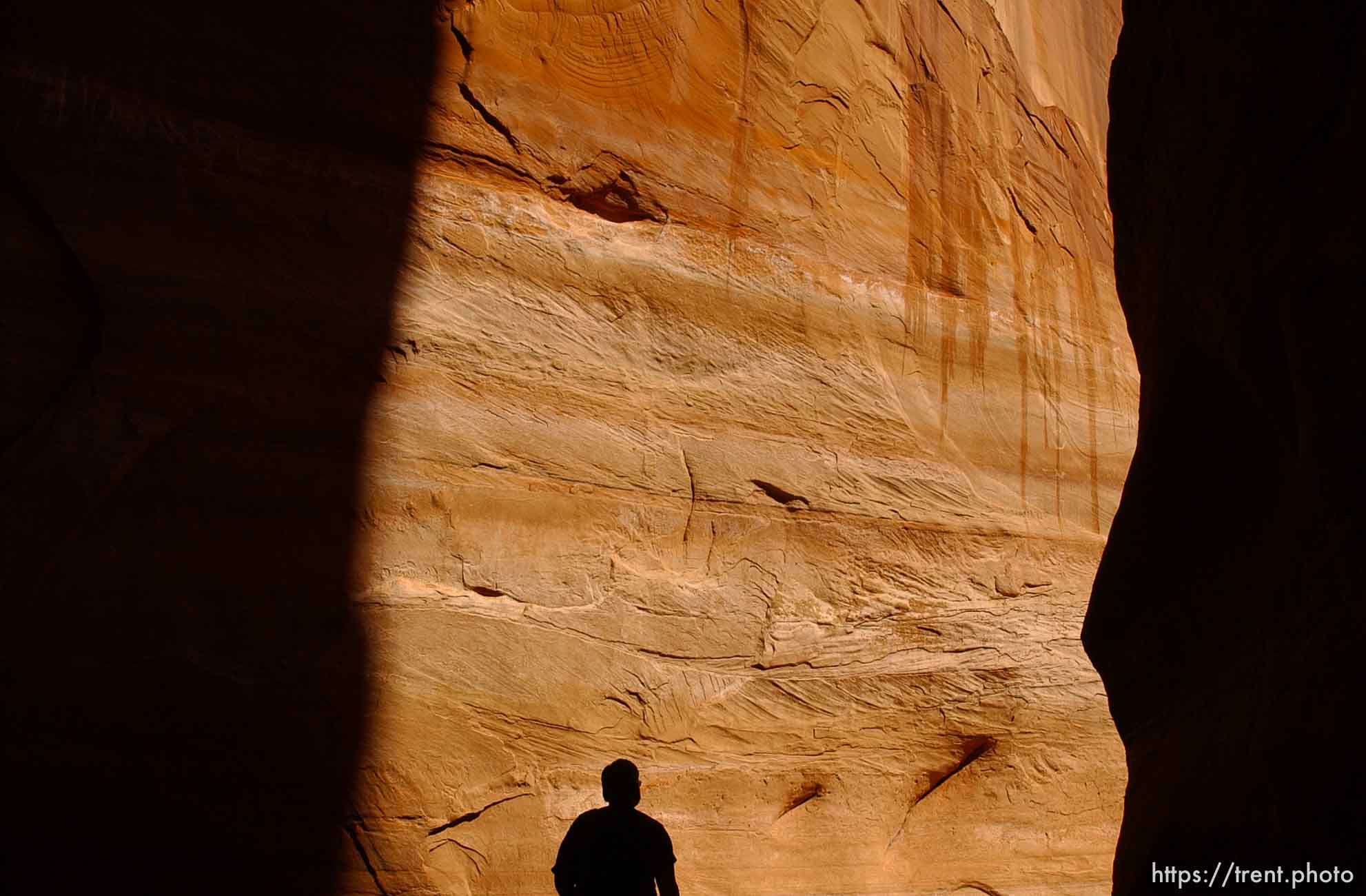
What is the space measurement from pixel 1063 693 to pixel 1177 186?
337 centimetres

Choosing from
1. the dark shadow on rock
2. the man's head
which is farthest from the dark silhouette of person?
the dark shadow on rock

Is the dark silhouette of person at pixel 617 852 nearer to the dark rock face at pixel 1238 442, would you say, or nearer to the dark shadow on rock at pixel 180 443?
the dark rock face at pixel 1238 442

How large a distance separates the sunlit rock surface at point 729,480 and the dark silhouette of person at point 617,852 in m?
1.21

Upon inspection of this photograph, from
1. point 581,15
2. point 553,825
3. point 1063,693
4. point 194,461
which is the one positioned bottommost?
point 553,825

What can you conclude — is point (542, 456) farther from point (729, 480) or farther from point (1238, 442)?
point (1238, 442)

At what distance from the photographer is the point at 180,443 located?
356cm

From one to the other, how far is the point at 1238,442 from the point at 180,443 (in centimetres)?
329

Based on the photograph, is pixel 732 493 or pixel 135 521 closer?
pixel 135 521

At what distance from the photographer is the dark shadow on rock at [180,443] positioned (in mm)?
3312

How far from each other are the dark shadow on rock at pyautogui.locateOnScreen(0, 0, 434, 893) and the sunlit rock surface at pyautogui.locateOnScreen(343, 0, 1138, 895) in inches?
7.7

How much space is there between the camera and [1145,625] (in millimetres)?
2352

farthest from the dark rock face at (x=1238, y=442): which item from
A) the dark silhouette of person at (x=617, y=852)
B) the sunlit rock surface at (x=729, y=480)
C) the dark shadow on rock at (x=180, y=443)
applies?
the dark shadow on rock at (x=180, y=443)

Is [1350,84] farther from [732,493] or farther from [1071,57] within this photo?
[1071,57]

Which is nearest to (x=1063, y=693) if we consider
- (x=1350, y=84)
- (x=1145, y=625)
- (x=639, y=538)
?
(x=639, y=538)
